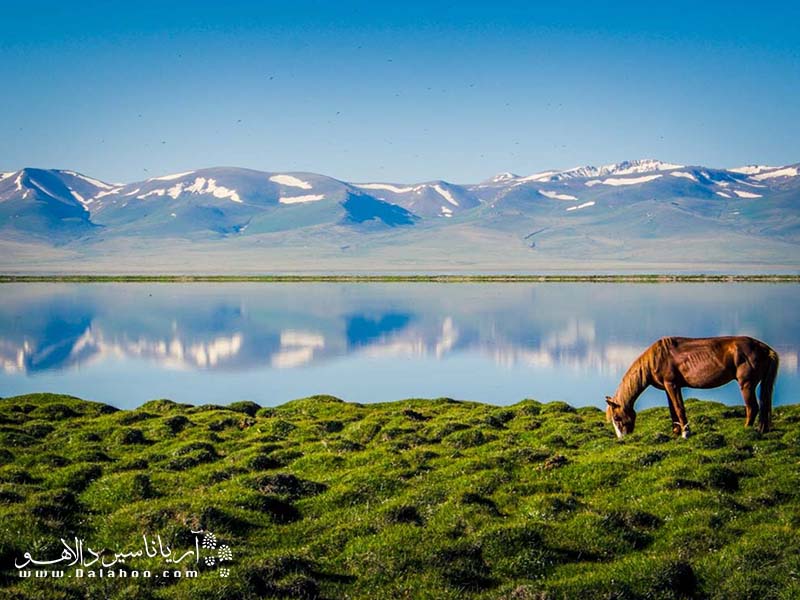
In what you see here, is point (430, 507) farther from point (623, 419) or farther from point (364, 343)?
point (364, 343)

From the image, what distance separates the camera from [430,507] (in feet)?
47.4

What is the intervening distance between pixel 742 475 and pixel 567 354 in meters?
40.5

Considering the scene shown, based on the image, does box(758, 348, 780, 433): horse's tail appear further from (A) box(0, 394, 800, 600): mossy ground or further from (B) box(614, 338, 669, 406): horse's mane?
(B) box(614, 338, 669, 406): horse's mane

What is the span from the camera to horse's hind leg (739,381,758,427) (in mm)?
19328

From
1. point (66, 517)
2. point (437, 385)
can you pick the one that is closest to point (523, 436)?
point (66, 517)

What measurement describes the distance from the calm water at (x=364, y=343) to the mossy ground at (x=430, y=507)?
18.2 meters

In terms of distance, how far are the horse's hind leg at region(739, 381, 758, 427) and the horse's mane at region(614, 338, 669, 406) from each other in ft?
6.56

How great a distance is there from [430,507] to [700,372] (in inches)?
350

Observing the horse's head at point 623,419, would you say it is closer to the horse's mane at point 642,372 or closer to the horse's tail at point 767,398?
the horse's mane at point 642,372

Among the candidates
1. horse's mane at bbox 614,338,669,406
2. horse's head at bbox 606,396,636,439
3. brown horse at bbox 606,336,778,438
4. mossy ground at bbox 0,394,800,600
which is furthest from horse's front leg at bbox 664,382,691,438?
horse's head at bbox 606,396,636,439

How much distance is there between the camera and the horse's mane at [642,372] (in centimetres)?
2048

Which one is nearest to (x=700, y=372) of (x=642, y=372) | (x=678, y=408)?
(x=678, y=408)

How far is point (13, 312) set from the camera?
8831 cm

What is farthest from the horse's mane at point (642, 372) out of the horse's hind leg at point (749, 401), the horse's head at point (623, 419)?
the horse's hind leg at point (749, 401)
